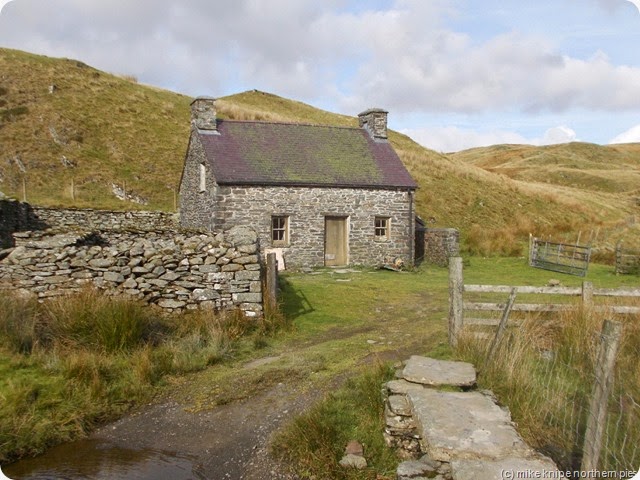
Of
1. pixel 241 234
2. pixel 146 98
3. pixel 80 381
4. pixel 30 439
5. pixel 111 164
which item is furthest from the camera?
pixel 146 98

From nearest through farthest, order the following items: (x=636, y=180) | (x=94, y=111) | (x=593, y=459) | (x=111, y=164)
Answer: (x=593, y=459) → (x=111, y=164) → (x=94, y=111) → (x=636, y=180)

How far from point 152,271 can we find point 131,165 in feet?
88.5

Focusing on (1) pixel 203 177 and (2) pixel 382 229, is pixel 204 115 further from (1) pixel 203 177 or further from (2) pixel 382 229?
(2) pixel 382 229

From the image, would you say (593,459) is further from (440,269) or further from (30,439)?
(440,269)

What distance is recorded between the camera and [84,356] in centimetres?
749

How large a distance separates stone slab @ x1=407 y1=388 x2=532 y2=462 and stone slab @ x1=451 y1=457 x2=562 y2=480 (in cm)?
11

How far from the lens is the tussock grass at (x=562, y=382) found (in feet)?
17.6

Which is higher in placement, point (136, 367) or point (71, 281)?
point (71, 281)

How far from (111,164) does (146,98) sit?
12479 millimetres

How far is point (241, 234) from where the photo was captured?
1130 centimetres

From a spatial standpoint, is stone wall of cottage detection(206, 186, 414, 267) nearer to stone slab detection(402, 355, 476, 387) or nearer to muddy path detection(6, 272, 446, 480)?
muddy path detection(6, 272, 446, 480)

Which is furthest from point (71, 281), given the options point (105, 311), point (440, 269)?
point (440, 269)

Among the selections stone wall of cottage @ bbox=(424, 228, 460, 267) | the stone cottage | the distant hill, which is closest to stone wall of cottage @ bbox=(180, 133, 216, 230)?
the stone cottage

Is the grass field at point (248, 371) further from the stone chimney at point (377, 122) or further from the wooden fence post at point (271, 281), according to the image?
the stone chimney at point (377, 122)
